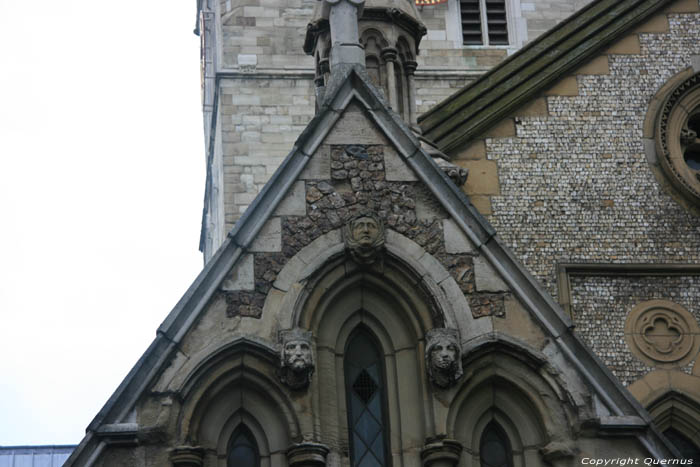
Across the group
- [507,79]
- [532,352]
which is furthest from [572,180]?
[532,352]

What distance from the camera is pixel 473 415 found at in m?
14.1

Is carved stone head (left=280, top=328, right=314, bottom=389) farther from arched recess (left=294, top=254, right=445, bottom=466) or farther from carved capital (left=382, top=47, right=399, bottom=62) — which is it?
carved capital (left=382, top=47, right=399, bottom=62)

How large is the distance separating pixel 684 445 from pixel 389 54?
528 cm

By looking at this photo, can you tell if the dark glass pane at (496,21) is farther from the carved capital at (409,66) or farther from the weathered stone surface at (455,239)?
the weathered stone surface at (455,239)

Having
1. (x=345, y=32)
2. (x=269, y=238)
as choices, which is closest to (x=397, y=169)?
(x=269, y=238)

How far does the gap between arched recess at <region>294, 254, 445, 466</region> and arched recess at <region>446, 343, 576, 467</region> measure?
1.19ft

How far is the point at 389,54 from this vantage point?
18.5 m

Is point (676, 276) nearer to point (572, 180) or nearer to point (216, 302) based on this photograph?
point (572, 180)

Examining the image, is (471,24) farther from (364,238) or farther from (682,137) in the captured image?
(364,238)

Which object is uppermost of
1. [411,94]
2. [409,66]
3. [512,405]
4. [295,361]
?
[409,66]

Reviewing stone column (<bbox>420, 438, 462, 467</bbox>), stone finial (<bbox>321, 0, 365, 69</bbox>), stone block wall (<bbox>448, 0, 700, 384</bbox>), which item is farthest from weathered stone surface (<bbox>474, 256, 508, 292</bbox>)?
stone block wall (<bbox>448, 0, 700, 384</bbox>)

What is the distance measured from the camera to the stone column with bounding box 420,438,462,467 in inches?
538

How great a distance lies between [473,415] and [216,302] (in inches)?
92.5

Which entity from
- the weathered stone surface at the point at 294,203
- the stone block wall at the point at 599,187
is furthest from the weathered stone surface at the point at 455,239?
the stone block wall at the point at 599,187
